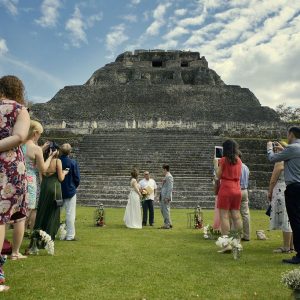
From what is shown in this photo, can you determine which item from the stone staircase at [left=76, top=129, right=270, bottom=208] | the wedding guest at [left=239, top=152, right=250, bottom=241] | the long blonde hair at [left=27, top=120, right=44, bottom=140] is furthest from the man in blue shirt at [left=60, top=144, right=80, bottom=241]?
the stone staircase at [left=76, top=129, right=270, bottom=208]

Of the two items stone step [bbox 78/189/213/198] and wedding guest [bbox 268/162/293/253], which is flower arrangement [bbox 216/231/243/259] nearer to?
wedding guest [bbox 268/162/293/253]

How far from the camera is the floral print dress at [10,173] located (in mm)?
4559

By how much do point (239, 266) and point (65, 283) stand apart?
2631 millimetres

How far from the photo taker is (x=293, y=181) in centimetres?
632

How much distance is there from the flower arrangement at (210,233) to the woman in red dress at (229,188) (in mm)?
1394

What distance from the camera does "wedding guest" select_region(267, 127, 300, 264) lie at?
6180 millimetres

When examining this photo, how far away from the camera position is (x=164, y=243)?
816 cm

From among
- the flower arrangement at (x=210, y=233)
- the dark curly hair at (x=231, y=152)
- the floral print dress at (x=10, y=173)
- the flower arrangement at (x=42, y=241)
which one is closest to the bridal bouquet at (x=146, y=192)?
the flower arrangement at (x=210, y=233)

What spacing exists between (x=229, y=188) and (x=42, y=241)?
11.3ft

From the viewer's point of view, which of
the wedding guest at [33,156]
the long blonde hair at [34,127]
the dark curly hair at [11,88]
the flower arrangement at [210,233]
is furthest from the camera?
the flower arrangement at [210,233]

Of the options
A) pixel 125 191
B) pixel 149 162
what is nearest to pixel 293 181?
pixel 125 191

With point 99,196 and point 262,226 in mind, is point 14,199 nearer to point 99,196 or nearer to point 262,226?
point 262,226

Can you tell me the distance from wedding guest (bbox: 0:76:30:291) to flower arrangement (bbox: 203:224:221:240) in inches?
196

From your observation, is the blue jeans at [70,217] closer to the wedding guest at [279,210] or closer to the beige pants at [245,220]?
the beige pants at [245,220]
